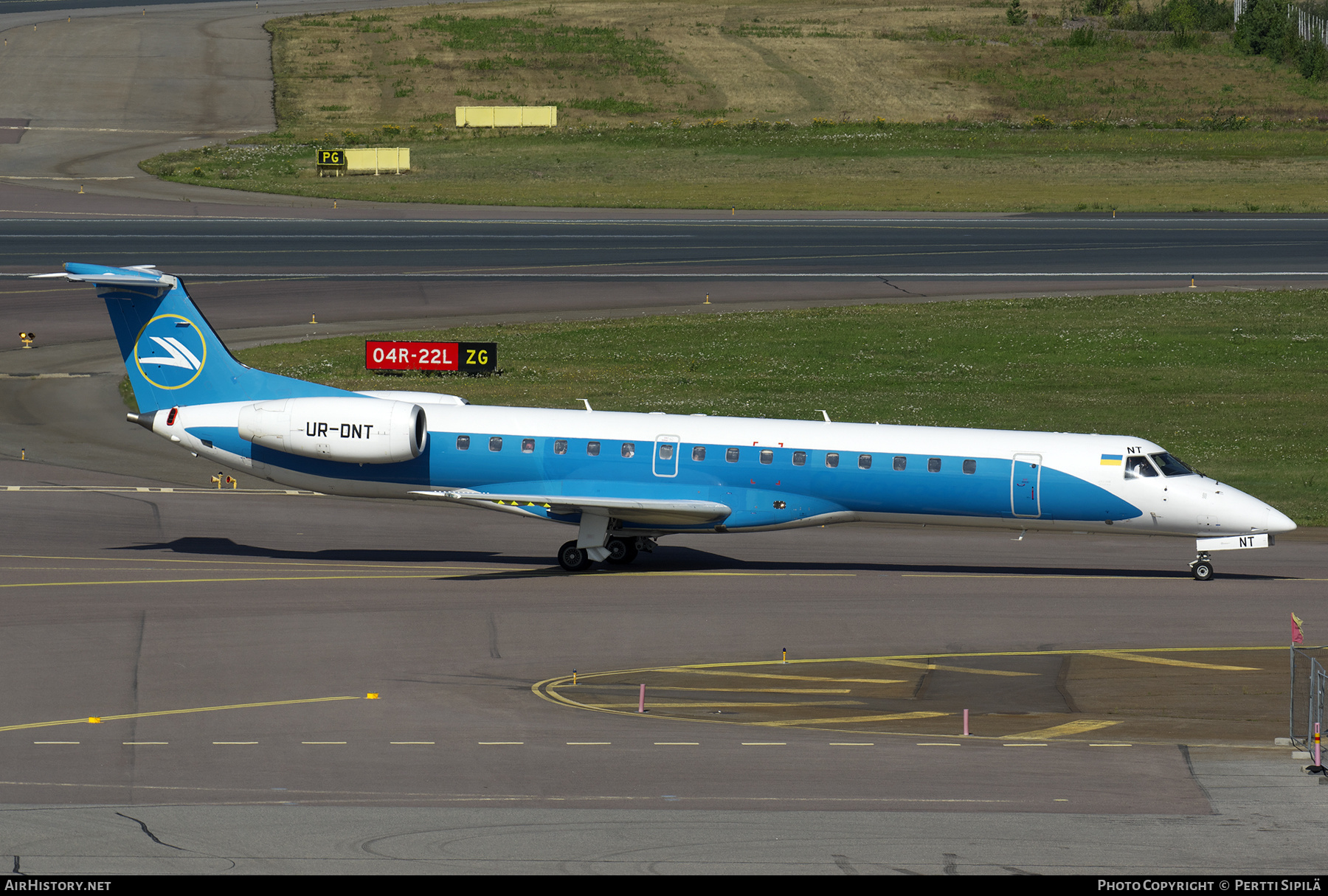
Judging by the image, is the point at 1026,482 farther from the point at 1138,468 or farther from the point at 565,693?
the point at 565,693

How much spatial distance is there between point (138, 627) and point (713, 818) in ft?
43.6

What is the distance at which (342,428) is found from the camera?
32.4m

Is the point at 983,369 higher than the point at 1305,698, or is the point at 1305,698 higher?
the point at 983,369

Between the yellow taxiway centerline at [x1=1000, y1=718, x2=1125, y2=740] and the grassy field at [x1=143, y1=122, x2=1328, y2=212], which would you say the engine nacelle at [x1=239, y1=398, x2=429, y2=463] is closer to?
the yellow taxiway centerline at [x1=1000, y1=718, x2=1125, y2=740]

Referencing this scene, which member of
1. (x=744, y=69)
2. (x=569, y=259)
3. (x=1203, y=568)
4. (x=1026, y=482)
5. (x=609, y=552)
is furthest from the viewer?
(x=744, y=69)

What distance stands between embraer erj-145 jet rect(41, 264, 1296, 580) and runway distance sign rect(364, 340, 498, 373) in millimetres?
17152

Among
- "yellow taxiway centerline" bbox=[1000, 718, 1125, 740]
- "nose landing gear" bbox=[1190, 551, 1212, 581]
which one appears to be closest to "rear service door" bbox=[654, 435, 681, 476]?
"nose landing gear" bbox=[1190, 551, 1212, 581]

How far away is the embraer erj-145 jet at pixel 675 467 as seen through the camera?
3155 centimetres

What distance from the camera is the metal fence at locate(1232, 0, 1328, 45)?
131m

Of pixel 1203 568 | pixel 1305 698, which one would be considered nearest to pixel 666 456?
pixel 1203 568

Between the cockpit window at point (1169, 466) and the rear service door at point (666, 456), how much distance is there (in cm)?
978

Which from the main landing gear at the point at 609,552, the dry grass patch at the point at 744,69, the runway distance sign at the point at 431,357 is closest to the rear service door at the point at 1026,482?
the main landing gear at the point at 609,552

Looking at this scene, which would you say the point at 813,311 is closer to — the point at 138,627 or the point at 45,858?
the point at 138,627

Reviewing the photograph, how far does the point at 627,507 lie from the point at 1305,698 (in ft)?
44.2
